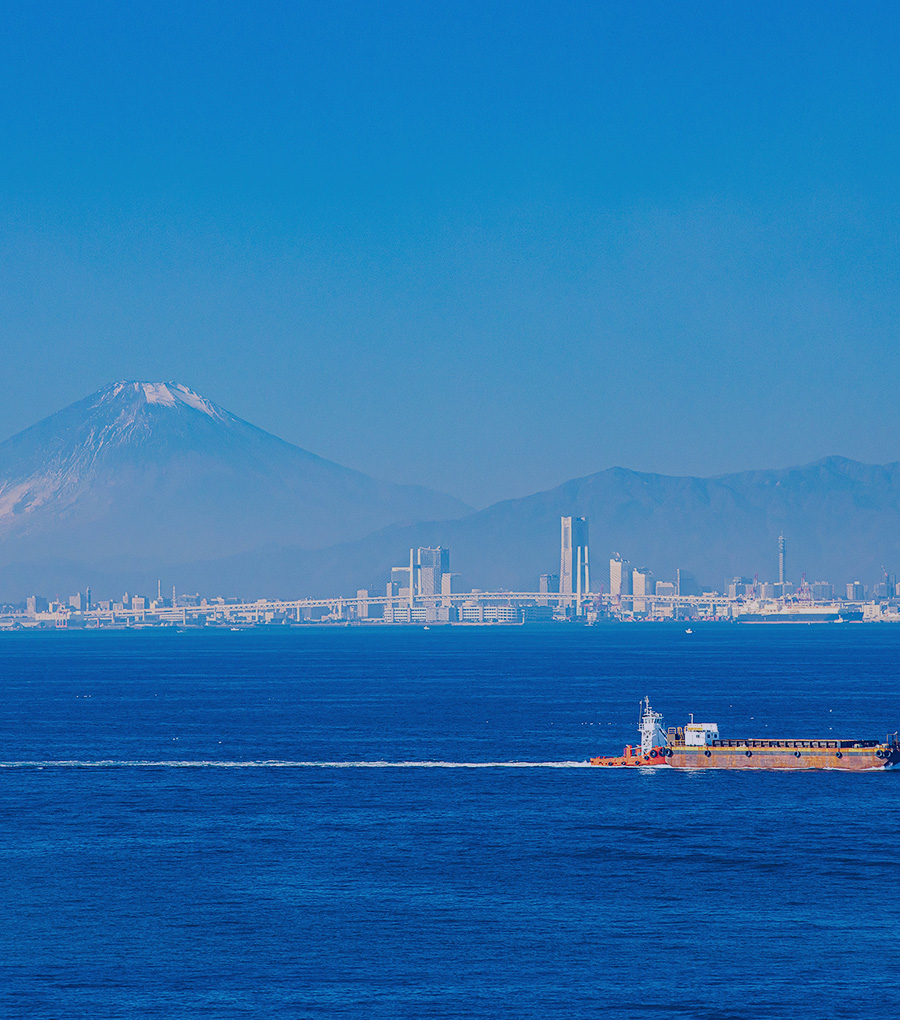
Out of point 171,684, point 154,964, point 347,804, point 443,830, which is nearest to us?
point 154,964

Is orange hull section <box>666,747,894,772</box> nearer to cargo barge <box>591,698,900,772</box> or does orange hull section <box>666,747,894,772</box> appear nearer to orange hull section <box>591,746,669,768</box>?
cargo barge <box>591,698,900,772</box>

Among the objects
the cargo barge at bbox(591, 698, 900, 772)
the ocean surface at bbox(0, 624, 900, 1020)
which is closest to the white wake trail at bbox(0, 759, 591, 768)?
the ocean surface at bbox(0, 624, 900, 1020)

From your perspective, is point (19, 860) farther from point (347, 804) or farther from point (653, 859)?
point (653, 859)

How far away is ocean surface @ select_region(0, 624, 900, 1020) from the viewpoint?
155 feet

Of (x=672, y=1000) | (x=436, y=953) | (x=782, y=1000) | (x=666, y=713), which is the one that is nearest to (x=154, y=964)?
(x=436, y=953)

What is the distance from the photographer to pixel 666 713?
132 m

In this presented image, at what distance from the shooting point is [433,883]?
201 ft

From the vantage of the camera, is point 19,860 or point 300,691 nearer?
point 19,860

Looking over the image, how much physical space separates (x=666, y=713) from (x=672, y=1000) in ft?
285

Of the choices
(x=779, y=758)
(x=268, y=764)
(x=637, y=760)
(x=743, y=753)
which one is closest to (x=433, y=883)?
(x=637, y=760)

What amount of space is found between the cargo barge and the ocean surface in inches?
75.3

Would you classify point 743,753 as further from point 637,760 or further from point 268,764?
point 268,764

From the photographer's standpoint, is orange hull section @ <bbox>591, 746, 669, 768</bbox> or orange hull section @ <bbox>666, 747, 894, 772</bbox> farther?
orange hull section @ <bbox>591, 746, 669, 768</bbox>

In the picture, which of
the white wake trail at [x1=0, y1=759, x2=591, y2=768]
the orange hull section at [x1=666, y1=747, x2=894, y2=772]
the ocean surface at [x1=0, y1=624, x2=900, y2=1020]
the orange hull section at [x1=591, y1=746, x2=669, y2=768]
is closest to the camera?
the ocean surface at [x1=0, y1=624, x2=900, y2=1020]
